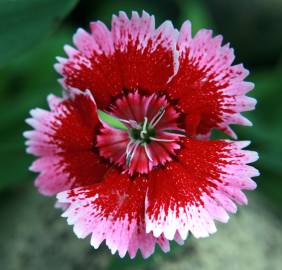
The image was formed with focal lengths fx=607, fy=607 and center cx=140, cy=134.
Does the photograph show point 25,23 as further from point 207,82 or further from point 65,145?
point 207,82

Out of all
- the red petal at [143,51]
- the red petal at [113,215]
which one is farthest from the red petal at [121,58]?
the red petal at [113,215]

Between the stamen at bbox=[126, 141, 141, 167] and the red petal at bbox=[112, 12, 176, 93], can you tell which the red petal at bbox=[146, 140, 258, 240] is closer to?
the stamen at bbox=[126, 141, 141, 167]

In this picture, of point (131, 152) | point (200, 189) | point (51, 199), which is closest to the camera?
point (200, 189)

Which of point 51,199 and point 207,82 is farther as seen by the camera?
point 51,199

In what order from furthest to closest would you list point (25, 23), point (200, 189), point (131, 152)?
point (25, 23), point (131, 152), point (200, 189)

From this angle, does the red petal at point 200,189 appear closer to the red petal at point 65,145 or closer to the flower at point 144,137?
the flower at point 144,137

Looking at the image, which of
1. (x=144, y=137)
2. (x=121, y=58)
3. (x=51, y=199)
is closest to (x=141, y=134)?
(x=144, y=137)
